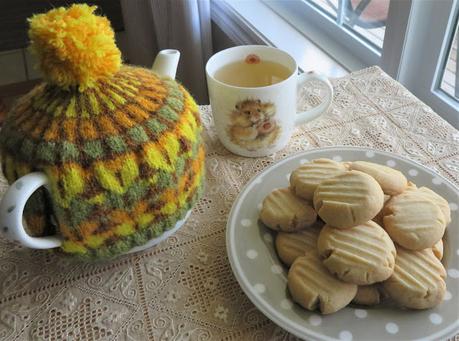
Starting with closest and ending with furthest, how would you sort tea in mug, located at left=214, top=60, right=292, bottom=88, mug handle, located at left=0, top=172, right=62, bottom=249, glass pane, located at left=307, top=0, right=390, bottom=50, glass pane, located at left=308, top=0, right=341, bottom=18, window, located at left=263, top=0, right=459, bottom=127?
mug handle, located at left=0, top=172, right=62, bottom=249 < tea in mug, located at left=214, top=60, right=292, bottom=88 < window, located at left=263, top=0, right=459, bottom=127 < glass pane, located at left=307, top=0, right=390, bottom=50 < glass pane, located at left=308, top=0, right=341, bottom=18

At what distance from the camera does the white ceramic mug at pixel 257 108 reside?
0.50 m

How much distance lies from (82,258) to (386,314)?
26 cm

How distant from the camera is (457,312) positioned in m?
0.34

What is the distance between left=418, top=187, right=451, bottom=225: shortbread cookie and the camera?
39cm

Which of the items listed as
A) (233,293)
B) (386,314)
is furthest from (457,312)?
(233,293)

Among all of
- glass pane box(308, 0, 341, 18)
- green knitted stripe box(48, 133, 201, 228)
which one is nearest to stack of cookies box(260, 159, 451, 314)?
green knitted stripe box(48, 133, 201, 228)

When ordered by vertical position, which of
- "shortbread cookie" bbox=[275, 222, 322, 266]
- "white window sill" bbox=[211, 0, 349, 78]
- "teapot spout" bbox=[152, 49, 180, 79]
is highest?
"teapot spout" bbox=[152, 49, 180, 79]

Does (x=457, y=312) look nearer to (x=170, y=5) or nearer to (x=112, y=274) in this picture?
(x=112, y=274)

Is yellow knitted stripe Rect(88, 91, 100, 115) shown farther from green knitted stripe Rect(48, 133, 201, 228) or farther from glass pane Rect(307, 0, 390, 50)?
glass pane Rect(307, 0, 390, 50)

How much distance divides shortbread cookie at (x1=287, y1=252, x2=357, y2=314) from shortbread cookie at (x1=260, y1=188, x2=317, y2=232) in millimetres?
41

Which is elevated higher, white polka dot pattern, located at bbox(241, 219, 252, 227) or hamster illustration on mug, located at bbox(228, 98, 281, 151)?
hamster illustration on mug, located at bbox(228, 98, 281, 151)

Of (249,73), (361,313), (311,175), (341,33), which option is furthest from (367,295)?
(341,33)

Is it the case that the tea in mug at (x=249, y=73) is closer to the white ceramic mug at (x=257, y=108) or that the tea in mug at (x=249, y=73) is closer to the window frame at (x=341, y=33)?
the white ceramic mug at (x=257, y=108)

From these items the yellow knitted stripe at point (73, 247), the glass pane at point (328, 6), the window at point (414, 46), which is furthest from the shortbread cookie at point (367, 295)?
the glass pane at point (328, 6)
